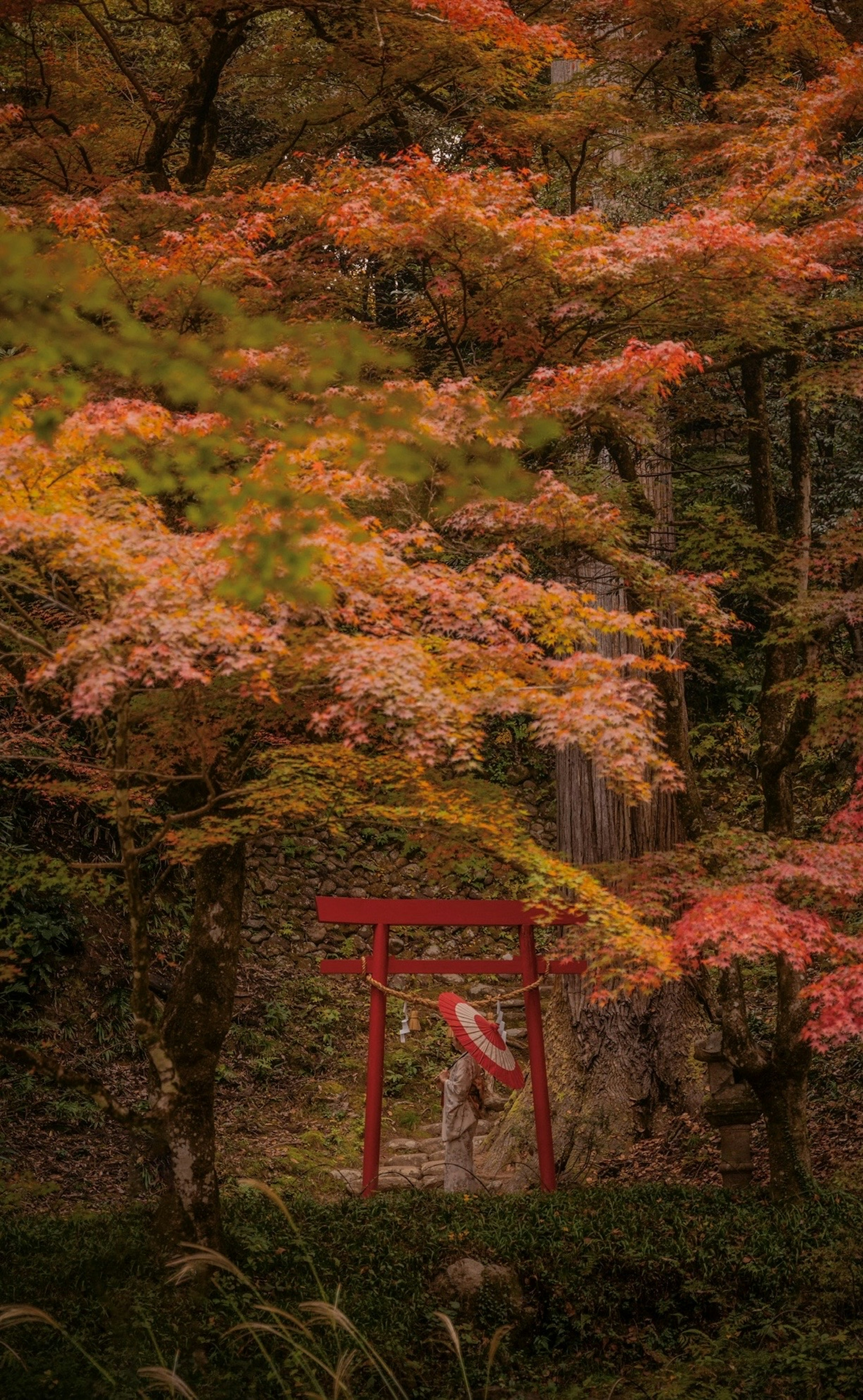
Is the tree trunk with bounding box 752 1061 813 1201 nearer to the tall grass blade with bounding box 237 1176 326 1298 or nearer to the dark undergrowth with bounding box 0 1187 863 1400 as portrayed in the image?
the dark undergrowth with bounding box 0 1187 863 1400

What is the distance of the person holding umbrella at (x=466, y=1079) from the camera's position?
21.5 ft

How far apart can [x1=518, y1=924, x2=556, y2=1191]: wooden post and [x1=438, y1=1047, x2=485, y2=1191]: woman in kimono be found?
1.28ft

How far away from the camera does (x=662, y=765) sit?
16.2ft

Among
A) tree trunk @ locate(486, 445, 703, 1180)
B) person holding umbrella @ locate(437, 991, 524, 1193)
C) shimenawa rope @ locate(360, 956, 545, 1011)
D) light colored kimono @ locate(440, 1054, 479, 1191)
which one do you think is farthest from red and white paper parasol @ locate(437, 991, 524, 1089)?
tree trunk @ locate(486, 445, 703, 1180)

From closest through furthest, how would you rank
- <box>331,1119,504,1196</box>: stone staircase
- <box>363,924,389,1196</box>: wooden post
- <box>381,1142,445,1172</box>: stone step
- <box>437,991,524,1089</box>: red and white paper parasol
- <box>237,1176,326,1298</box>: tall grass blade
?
1. <box>237,1176,326,1298</box>: tall grass blade
2. <box>437,991,524,1089</box>: red and white paper parasol
3. <box>363,924,389,1196</box>: wooden post
4. <box>331,1119,504,1196</box>: stone staircase
5. <box>381,1142,445,1172</box>: stone step

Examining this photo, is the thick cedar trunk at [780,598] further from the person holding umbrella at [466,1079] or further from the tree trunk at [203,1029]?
the tree trunk at [203,1029]

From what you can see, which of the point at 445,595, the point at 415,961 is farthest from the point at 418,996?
the point at 445,595

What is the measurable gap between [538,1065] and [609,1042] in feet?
4.81

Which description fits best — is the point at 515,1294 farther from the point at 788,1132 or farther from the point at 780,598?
the point at 780,598

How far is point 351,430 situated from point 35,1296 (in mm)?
4020

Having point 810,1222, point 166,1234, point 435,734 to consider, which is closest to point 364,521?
point 435,734

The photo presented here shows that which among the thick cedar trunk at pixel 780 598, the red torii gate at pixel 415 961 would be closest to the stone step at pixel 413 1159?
the red torii gate at pixel 415 961

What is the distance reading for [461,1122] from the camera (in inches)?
280

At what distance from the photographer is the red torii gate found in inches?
265
